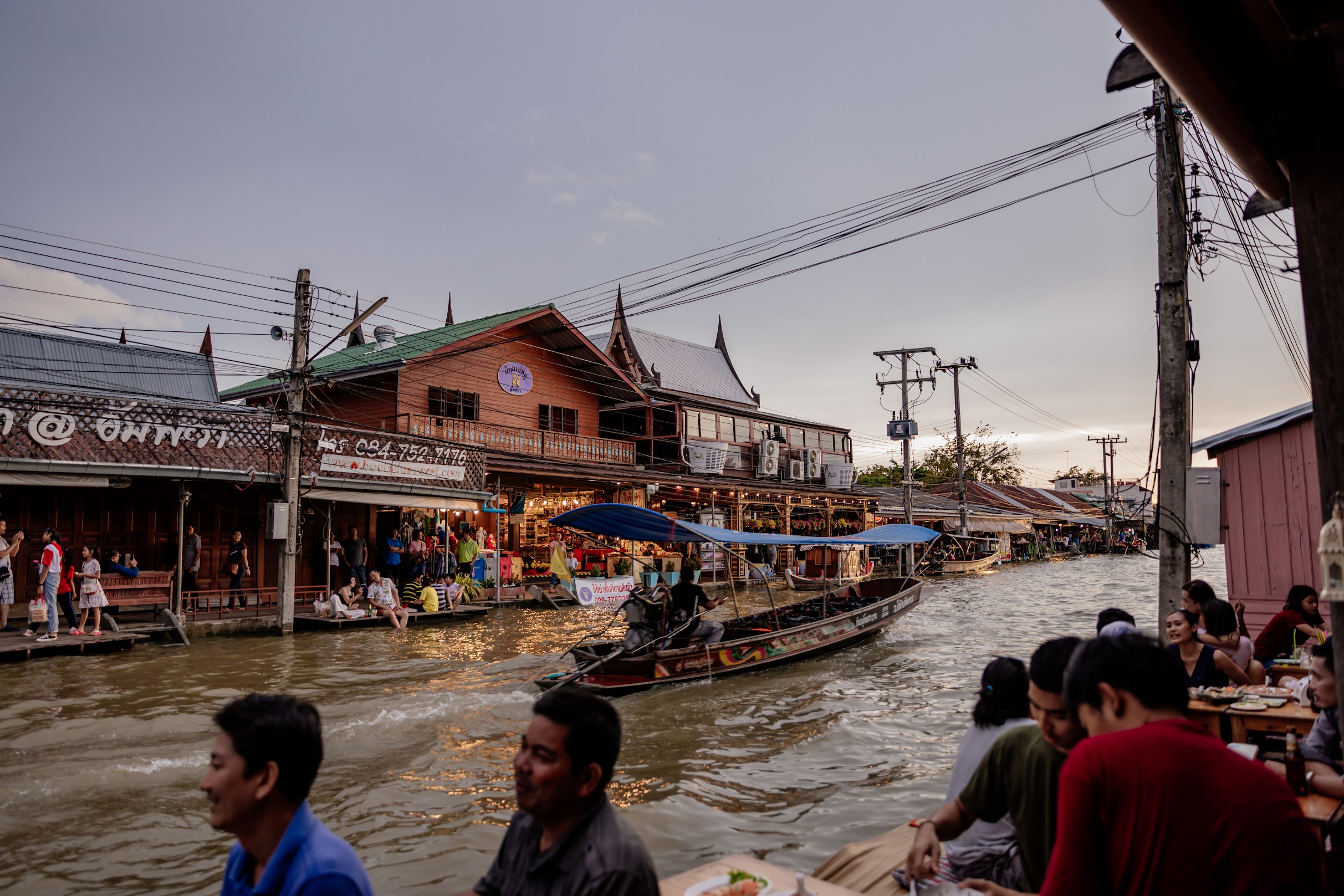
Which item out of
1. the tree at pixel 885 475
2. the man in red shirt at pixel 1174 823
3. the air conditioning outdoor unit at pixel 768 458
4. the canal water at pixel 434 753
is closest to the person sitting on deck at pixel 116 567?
the canal water at pixel 434 753

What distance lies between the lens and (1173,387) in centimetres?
847

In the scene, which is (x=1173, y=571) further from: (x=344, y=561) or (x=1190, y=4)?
(x=344, y=561)

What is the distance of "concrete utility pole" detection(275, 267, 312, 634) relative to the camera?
1605cm

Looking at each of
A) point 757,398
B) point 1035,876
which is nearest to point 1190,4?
point 1035,876

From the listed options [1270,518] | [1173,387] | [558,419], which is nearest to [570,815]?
[1173,387]

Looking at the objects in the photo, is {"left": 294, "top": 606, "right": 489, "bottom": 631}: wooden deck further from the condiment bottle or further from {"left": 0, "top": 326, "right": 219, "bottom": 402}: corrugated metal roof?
the condiment bottle

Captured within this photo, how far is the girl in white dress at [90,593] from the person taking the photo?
13.4 m

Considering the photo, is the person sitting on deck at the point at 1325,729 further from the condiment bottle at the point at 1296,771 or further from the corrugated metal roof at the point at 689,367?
the corrugated metal roof at the point at 689,367

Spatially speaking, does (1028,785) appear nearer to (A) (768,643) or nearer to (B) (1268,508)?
(A) (768,643)

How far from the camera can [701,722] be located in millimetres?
9414

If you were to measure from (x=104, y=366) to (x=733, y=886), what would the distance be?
25340mm

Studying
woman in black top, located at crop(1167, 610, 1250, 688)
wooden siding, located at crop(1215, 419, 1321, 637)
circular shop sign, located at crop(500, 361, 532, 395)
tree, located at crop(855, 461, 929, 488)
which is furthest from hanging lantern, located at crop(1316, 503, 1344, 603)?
tree, located at crop(855, 461, 929, 488)

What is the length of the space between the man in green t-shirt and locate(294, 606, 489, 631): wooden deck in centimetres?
1573

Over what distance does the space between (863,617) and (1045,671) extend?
12.3 m
